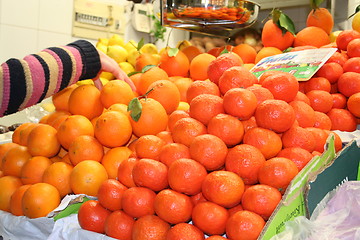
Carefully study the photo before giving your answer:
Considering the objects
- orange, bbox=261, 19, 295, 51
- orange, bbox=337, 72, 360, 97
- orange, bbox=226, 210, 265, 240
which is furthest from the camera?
orange, bbox=261, 19, 295, 51

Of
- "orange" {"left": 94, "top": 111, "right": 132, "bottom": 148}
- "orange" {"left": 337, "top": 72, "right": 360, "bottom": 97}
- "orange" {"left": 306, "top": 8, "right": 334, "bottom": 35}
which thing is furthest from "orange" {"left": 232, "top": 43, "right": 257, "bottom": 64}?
"orange" {"left": 94, "top": 111, "right": 132, "bottom": 148}

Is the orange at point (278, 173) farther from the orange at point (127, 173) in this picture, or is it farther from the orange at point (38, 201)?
the orange at point (38, 201)

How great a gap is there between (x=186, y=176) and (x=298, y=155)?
9.7 inches

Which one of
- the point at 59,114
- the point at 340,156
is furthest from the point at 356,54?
the point at 59,114

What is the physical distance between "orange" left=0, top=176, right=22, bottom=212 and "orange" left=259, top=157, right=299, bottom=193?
69cm

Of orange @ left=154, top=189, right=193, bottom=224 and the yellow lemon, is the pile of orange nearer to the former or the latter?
orange @ left=154, top=189, right=193, bottom=224

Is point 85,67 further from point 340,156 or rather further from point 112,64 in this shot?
point 340,156

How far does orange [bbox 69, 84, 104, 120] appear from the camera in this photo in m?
1.16

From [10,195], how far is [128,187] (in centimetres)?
39

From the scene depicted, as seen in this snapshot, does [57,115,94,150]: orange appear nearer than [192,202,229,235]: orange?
No

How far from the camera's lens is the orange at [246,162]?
2.43ft

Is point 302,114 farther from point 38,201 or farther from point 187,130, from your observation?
point 38,201

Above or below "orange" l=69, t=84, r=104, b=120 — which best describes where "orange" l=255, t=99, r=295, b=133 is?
above

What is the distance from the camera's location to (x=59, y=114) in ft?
4.12
